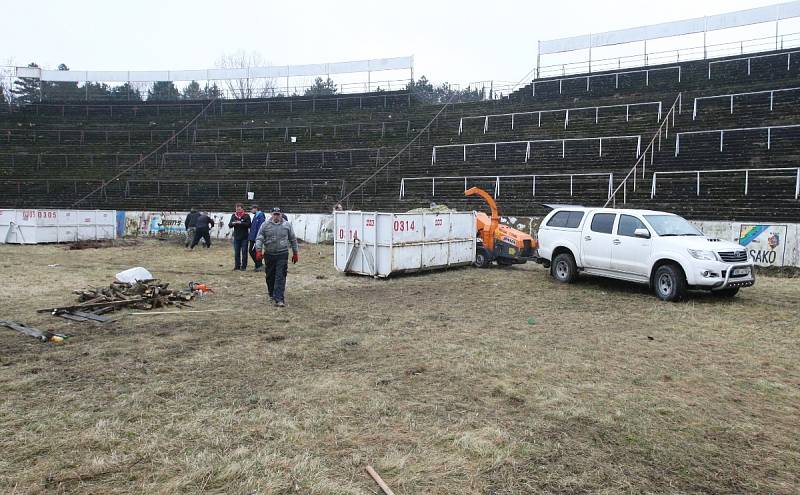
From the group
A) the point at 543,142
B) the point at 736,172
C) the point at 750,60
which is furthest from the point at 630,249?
the point at 750,60

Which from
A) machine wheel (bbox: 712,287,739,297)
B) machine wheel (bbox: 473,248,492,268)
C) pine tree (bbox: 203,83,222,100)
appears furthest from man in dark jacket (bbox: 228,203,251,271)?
pine tree (bbox: 203,83,222,100)

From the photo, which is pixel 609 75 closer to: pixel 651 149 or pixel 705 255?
pixel 651 149

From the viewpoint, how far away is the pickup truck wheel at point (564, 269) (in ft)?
42.7

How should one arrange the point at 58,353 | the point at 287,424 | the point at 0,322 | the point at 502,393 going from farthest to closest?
the point at 0,322, the point at 58,353, the point at 502,393, the point at 287,424

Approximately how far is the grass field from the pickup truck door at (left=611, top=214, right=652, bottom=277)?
4.54 ft

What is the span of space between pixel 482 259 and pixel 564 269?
12.3 feet

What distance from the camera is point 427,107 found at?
39.8 meters

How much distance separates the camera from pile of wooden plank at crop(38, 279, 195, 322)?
29.4 ft

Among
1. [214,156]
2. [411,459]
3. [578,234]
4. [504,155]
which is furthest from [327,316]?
[214,156]

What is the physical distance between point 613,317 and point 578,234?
12.2 feet

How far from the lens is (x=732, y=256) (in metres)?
10.6

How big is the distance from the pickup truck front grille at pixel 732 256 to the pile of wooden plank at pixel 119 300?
10.2m

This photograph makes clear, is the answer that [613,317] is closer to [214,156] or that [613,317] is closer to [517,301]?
[517,301]

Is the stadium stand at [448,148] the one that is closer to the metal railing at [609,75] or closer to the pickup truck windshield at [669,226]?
the metal railing at [609,75]
